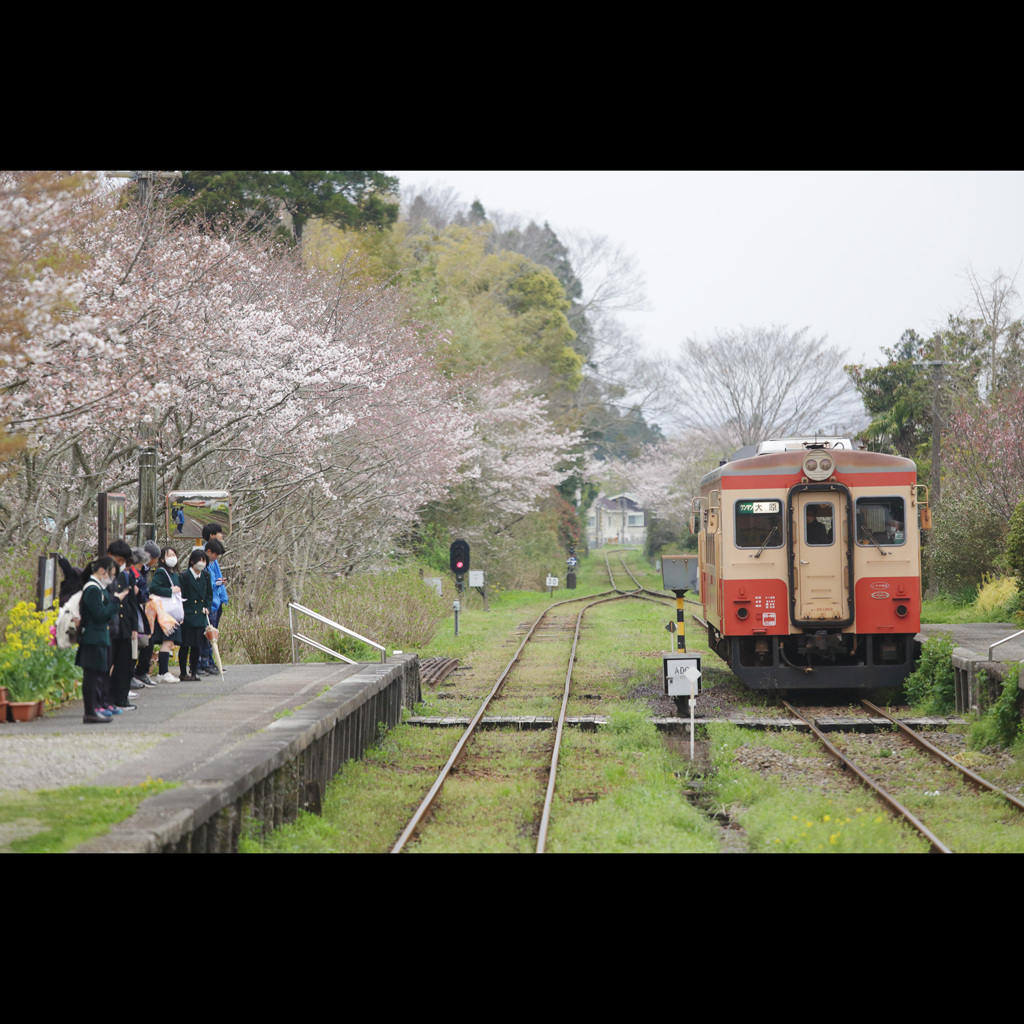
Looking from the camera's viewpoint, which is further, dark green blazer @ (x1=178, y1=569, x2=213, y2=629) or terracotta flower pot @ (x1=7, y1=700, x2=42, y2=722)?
dark green blazer @ (x1=178, y1=569, x2=213, y2=629)

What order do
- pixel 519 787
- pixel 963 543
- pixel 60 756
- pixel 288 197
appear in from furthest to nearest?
pixel 288 197, pixel 963 543, pixel 519 787, pixel 60 756

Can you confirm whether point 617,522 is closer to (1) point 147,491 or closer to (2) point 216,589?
(2) point 216,589

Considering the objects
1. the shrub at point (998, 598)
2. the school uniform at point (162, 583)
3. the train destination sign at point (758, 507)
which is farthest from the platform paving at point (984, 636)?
the school uniform at point (162, 583)

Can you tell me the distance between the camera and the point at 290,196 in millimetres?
26797

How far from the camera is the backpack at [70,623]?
9.30m

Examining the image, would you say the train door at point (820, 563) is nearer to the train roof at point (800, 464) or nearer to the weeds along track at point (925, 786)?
the train roof at point (800, 464)

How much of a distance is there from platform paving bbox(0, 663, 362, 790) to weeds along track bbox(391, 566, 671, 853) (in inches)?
56.0

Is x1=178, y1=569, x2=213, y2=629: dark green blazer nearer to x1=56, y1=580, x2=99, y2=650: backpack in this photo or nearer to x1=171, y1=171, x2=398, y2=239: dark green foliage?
x1=56, y1=580, x2=99, y2=650: backpack

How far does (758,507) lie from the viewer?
1380cm

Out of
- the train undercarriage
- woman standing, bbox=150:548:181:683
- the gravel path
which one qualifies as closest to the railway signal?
the train undercarriage

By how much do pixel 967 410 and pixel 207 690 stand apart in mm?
20971

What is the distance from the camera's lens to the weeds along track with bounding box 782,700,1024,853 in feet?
27.1

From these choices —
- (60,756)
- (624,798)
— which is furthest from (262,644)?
(624,798)

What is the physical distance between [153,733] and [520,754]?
12.0ft
